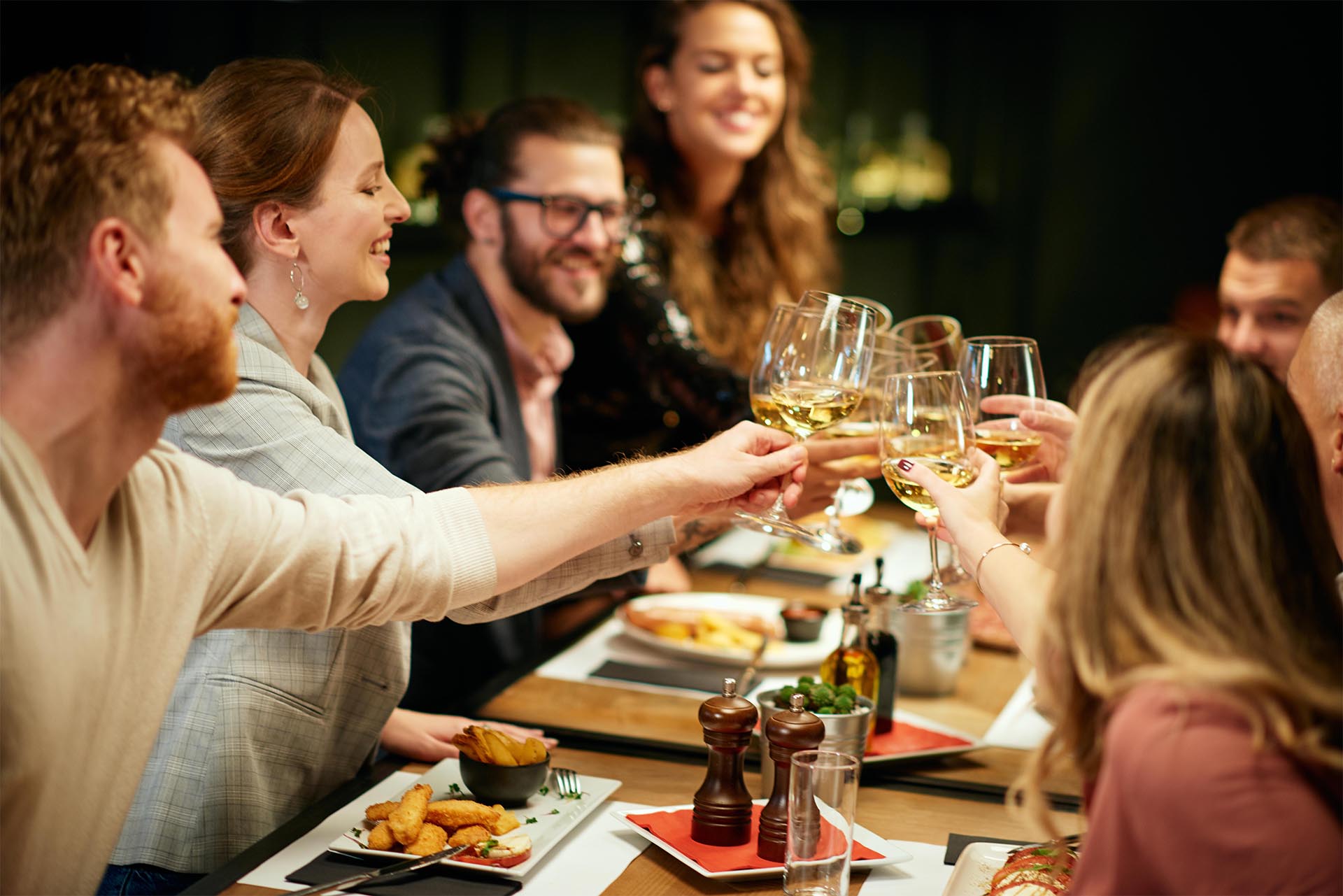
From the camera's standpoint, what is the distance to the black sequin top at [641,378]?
297 cm

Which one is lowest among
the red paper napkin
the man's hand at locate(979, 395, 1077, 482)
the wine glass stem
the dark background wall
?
the red paper napkin

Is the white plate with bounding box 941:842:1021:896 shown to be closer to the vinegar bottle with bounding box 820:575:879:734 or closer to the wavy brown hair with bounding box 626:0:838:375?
the vinegar bottle with bounding box 820:575:879:734

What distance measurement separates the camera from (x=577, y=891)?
4.72 ft

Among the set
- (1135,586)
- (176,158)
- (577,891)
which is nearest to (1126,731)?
(1135,586)

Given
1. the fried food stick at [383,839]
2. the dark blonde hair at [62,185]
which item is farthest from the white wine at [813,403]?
the dark blonde hair at [62,185]

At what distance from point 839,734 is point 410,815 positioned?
1.85 ft

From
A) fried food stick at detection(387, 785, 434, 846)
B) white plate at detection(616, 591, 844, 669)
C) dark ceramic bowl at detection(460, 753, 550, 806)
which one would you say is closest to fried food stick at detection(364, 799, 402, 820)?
fried food stick at detection(387, 785, 434, 846)

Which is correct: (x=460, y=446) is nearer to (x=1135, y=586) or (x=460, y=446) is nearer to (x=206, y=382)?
(x=206, y=382)

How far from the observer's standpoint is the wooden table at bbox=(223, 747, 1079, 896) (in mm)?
1474

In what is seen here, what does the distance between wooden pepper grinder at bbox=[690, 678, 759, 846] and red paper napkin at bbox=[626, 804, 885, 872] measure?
0.04 feet

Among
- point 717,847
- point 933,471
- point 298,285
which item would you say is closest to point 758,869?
point 717,847

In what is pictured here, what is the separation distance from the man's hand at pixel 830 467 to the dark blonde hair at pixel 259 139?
86 centimetres

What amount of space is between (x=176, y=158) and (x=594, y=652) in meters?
1.43

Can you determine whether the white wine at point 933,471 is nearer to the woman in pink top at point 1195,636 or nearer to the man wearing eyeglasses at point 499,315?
the woman in pink top at point 1195,636
